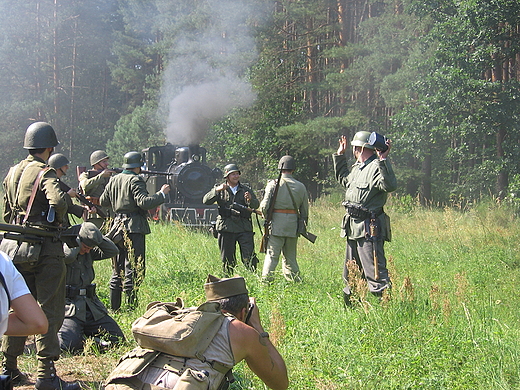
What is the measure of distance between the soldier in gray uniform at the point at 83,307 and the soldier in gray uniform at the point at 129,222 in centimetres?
108

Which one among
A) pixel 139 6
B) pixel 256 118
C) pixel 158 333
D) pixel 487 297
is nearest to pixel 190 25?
pixel 256 118

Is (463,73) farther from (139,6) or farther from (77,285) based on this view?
(139,6)

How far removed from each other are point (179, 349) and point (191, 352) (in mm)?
59

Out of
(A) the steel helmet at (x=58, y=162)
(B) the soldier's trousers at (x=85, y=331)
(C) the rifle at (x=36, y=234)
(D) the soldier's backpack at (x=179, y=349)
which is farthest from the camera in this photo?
(A) the steel helmet at (x=58, y=162)

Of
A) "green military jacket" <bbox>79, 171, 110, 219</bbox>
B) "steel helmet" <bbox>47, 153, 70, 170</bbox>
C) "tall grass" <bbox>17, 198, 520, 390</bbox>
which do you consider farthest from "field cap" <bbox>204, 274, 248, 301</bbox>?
"green military jacket" <bbox>79, 171, 110, 219</bbox>

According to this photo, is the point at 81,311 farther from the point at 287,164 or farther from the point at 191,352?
the point at 287,164

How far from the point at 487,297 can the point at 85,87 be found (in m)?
34.2

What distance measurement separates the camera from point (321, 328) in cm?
500

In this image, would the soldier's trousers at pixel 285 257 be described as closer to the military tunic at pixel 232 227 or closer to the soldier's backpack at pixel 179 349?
the military tunic at pixel 232 227

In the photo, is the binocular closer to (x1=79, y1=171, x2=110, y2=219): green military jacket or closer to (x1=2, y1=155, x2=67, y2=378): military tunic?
(x1=2, y1=155, x2=67, y2=378): military tunic

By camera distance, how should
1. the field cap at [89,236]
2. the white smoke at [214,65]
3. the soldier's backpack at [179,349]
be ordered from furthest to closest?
the white smoke at [214,65] → the field cap at [89,236] → the soldier's backpack at [179,349]

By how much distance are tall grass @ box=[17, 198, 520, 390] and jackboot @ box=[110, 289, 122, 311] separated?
19 centimetres

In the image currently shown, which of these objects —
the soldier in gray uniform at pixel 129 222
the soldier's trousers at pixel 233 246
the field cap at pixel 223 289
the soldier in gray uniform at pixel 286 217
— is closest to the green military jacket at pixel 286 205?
the soldier in gray uniform at pixel 286 217

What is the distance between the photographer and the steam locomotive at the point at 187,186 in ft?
45.8
